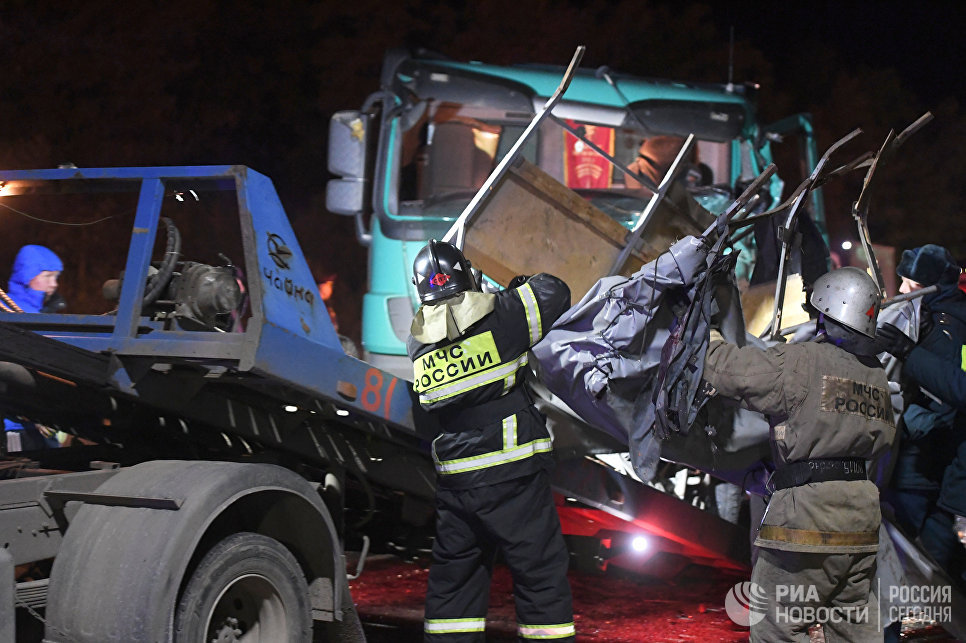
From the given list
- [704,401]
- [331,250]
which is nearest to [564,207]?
[704,401]

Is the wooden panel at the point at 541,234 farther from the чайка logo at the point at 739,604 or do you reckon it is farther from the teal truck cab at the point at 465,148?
the чайка logo at the point at 739,604

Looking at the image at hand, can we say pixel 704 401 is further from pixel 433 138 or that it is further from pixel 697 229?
pixel 433 138

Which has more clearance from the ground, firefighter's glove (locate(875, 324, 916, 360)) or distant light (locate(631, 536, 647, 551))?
firefighter's glove (locate(875, 324, 916, 360))

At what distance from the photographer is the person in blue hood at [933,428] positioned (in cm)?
459

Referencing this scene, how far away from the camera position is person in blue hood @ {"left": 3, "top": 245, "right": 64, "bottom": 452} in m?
4.89

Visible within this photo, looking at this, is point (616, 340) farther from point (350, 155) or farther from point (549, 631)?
point (350, 155)

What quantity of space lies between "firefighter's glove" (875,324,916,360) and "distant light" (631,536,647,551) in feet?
5.24

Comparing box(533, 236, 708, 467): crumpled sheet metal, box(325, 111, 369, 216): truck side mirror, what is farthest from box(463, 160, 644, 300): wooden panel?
box(325, 111, 369, 216): truck side mirror

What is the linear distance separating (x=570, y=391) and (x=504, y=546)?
76cm

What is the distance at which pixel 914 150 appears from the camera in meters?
21.4

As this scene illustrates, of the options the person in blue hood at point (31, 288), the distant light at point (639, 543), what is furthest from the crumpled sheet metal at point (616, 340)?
the person in blue hood at point (31, 288)

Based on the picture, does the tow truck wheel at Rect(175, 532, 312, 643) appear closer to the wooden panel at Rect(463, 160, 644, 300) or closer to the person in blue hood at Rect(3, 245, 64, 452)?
the wooden panel at Rect(463, 160, 644, 300)

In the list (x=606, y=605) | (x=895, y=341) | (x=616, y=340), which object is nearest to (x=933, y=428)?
(x=895, y=341)

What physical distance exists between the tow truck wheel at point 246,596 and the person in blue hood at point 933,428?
9.48 feet
